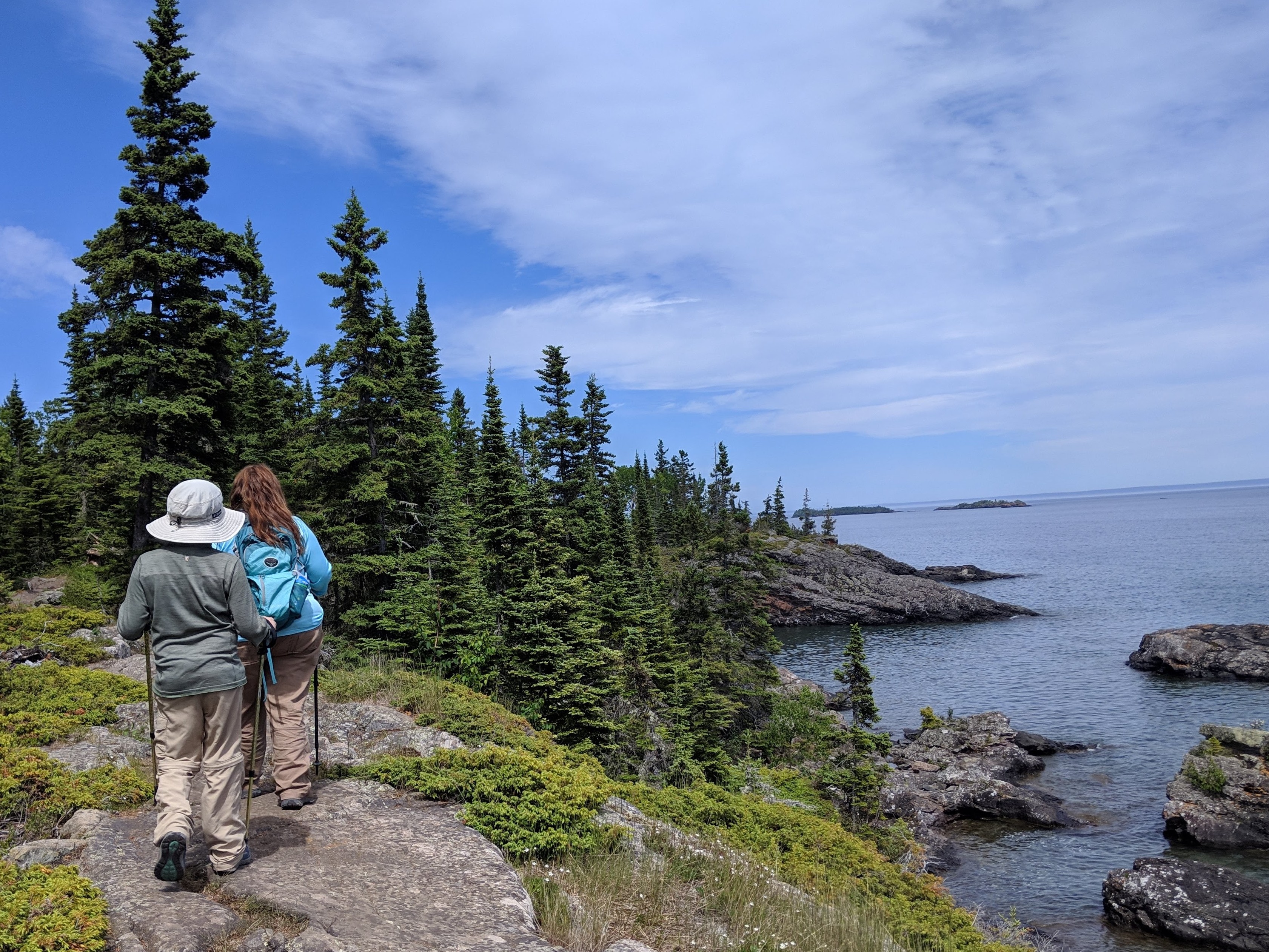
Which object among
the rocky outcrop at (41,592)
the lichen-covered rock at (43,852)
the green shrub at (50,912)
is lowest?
the lichen-covered rock at (43,852)

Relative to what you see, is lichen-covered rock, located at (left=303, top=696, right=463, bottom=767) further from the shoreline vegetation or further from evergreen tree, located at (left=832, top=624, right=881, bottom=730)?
evergreen tree, located at (left=832, top=624, right=881, bottom=730)

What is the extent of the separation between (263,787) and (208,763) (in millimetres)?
2274

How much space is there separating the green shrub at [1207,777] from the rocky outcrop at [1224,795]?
17 millimetres

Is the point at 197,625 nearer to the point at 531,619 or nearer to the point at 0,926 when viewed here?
the point at 0,926

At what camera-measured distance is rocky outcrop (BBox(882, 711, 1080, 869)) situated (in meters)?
24.6

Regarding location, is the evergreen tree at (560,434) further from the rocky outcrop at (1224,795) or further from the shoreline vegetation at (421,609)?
the rocky outcrop at (1224,795)

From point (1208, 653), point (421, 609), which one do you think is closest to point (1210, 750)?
point (1208, 653)

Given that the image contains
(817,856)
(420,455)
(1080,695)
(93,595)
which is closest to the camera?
(817,856)

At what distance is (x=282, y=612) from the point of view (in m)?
5.45

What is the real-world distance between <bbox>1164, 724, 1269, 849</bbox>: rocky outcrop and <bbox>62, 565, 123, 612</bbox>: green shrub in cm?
3307

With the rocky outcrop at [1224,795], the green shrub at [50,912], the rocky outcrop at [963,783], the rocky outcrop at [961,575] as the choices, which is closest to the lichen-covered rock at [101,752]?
the green shrub at [50,912]

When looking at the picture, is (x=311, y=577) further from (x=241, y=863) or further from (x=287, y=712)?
(x=241, y=863)

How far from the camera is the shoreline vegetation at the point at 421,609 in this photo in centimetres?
730

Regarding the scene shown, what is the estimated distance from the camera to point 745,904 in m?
5.84
